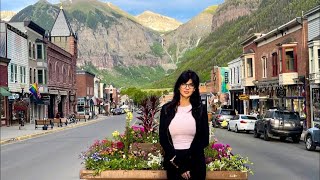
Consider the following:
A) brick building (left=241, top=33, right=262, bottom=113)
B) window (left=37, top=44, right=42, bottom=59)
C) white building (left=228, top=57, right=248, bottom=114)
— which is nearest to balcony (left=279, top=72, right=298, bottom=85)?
brick building (left=241, top=33, right=262, bottom=113)

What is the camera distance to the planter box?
293 inches

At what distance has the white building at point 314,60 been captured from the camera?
34250 millimetres

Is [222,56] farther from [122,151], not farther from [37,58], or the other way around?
[122,151]

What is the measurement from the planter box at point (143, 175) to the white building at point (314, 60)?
28069 mm

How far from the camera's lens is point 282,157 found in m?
18.7

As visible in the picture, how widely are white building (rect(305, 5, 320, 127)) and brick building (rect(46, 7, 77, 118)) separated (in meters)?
36.6

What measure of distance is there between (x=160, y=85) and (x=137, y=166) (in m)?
184

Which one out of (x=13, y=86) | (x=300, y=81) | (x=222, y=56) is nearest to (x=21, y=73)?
(x=13, y=86)

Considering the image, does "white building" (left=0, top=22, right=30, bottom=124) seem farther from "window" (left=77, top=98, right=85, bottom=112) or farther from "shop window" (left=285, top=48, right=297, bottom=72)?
"window" (left=77, top=98, right=85, bottom=112)

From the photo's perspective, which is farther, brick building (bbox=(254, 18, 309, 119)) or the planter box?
brick building (bbox=(254, 18, 309, 119))

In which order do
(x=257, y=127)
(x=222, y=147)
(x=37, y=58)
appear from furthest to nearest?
1. (x=37, y=58)
2. (x=257, y=127)
3. (x=222, y=147)

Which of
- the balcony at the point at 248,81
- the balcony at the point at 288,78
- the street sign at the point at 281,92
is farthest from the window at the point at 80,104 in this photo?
the balcony at the point at 288,78

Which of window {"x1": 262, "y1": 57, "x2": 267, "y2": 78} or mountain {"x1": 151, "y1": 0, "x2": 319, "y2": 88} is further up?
mountain {"x1": 151, "y1": 0, "x2": 319, "y2": 88}

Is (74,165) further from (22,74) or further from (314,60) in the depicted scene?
(22,74)
